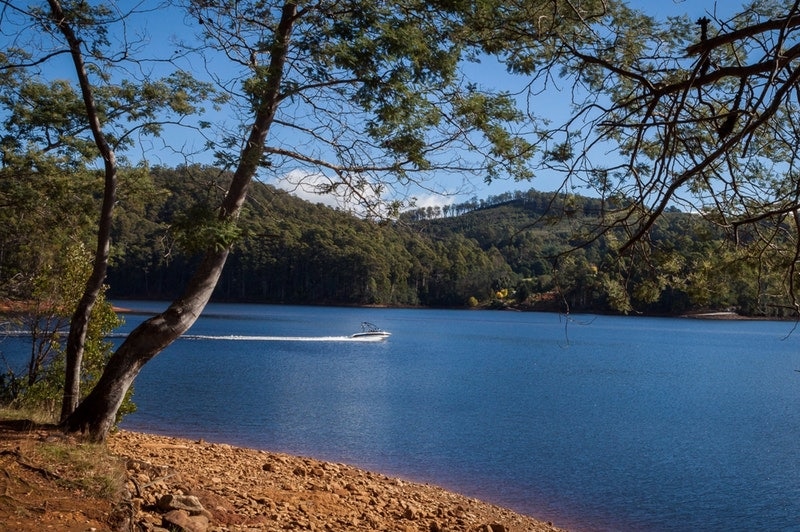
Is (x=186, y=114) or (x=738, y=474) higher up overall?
Result: (x=186, y=114)

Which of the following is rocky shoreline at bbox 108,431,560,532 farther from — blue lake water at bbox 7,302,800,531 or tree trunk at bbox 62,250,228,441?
blue lake water at bbox 7,302,800,531

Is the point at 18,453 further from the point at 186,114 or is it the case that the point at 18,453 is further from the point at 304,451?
the point at 304,451

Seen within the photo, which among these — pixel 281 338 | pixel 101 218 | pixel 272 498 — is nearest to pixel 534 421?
pixel 272 498

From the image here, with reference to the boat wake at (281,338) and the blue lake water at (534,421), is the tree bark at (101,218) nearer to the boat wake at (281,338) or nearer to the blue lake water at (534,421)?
the blue lake water at (534,421)

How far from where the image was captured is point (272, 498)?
693 cm

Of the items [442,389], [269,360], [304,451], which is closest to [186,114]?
[304,451]

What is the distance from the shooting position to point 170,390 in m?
21.6

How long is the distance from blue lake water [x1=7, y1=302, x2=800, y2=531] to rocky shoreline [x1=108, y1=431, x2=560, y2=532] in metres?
2.22

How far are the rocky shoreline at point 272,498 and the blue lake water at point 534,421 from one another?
222cm

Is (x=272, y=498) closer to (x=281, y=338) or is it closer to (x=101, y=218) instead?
(x=101, y=218)

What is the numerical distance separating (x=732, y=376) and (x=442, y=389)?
45.4 feet

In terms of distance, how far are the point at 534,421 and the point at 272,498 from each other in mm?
13129

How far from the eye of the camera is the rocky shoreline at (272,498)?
214 inches

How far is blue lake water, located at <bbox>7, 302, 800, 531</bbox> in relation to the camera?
12.4 metres
